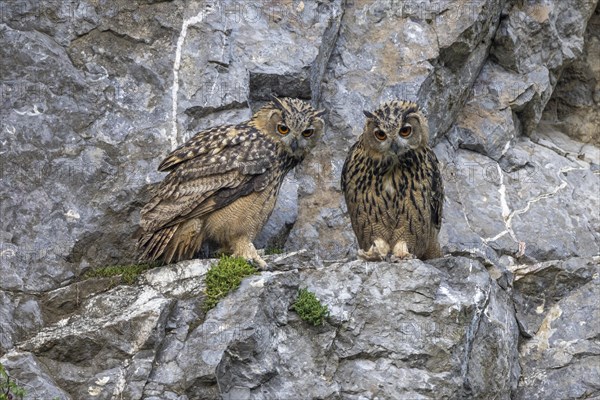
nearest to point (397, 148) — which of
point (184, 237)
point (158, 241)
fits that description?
point (184, 237)

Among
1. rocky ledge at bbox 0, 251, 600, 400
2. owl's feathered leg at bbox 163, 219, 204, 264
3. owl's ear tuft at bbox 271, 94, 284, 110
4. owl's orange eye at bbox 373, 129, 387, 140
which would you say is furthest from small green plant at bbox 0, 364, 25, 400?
owl's orange eye at bbox 373, 129, 387, 140

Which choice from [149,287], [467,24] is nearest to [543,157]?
[467,24]

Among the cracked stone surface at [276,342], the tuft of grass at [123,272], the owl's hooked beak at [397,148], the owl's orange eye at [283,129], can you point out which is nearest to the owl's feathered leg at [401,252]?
the cracked stone surface at [276,342]

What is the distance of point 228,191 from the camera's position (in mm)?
8523

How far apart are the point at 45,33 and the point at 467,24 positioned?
146 inches

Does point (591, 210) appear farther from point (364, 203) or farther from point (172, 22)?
point (172, 22)

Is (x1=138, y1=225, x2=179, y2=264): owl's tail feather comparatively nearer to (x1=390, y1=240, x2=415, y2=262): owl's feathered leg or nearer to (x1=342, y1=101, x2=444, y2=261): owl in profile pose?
(x1=342, y1=101, x2=444, y2=261): owl in profile pose

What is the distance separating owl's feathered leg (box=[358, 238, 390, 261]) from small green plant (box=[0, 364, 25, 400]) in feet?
8.42

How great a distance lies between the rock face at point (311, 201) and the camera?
794cm

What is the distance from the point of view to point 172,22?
33.6ft

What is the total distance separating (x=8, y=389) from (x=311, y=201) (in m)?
3.45

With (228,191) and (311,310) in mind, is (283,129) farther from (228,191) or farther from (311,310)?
(311,310)

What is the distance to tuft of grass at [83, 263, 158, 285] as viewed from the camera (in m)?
8.56

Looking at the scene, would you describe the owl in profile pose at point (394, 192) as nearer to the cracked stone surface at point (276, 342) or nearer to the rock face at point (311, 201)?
the rock face at point (311, 201)
